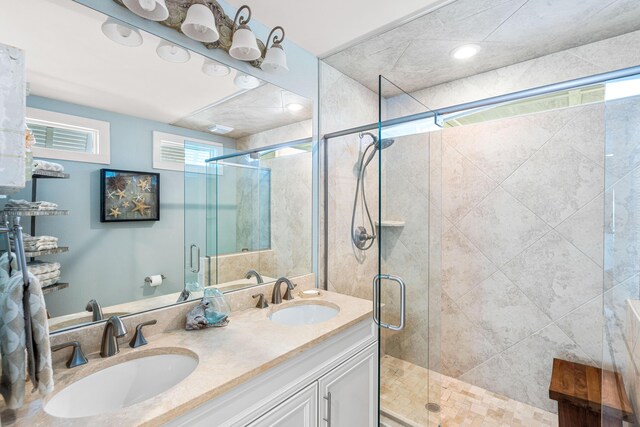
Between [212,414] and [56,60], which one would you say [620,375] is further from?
[56,60]

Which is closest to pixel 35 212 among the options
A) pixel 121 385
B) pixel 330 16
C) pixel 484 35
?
pixel 121 385

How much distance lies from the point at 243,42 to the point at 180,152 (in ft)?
2.04

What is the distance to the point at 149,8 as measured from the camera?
45.1 inches

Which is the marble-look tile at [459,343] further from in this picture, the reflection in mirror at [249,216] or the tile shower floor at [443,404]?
the reflection in mirror at [249,216]

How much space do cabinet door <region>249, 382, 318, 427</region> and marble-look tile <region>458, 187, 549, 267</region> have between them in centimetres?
168

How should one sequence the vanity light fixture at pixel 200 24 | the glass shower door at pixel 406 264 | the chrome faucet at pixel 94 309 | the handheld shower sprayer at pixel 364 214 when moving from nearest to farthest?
1. the chrome faucet at pixel 94 309
2. the vanity light fixture at pixel 200 24
3. the glass shower door at pixel 406 264
4. the handheld shower sprayer at pixel 364 214

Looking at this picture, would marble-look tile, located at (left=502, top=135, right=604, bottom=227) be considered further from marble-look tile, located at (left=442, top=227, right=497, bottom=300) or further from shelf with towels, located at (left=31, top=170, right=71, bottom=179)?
shelf with towels, located at (left=31, top=170, right=71, bottom=179)

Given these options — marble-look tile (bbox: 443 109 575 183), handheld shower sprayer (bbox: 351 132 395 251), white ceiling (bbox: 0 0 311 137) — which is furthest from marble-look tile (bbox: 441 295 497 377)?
white ceiling (bbox: 0 0 311 137)

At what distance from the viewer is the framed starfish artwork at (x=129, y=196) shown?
1.15 meters

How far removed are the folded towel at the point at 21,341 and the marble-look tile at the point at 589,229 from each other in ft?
8.44

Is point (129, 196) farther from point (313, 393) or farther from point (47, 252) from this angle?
point (313, 393)

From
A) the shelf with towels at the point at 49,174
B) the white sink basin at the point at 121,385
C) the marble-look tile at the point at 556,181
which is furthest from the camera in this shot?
the marble-look tile at the point at 556,181

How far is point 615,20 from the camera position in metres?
1.60

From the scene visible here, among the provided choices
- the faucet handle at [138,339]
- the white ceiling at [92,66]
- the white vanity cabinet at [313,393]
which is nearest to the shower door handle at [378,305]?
the white vanity cabinet at [313,393]
